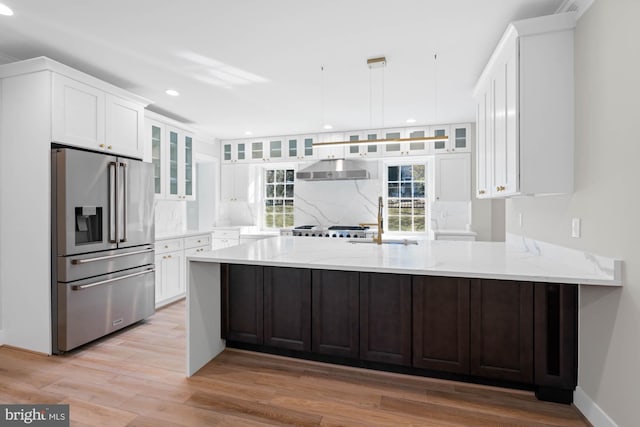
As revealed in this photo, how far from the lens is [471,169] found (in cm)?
489

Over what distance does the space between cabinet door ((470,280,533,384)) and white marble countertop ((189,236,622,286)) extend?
190mm

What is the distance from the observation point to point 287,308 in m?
2.64

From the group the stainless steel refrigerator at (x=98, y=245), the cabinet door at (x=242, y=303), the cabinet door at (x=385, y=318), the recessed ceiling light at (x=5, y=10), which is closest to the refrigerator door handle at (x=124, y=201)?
the stainless steel refrigerator at (x=98, y=245)

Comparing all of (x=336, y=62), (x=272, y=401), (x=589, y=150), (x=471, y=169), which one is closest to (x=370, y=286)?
(x=272, y=401)

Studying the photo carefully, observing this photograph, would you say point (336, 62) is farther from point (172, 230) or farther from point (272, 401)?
point (172, 230)

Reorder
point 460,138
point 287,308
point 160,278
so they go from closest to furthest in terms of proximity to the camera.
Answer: point 287,308 → point 160,278 → point 460,138

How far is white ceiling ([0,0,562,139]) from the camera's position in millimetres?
2201

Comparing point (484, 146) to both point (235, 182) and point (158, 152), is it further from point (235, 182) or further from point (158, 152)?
point (235, 182)

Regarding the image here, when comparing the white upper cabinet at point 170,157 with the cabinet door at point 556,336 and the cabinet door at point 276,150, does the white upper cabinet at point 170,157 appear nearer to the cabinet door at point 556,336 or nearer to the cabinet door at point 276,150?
the cabinet door at point 276,150

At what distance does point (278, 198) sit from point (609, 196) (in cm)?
Result: 498

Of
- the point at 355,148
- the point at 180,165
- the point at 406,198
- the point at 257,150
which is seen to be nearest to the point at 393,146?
the point at 355,148

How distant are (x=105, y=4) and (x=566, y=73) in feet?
9.88

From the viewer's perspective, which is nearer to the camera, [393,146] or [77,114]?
[77,114]

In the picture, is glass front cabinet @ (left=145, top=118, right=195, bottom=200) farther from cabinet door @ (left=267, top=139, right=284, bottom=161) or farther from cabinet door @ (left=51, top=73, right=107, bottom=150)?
cabinet door @ (left=267, top=139, right=284, bottom=161)
